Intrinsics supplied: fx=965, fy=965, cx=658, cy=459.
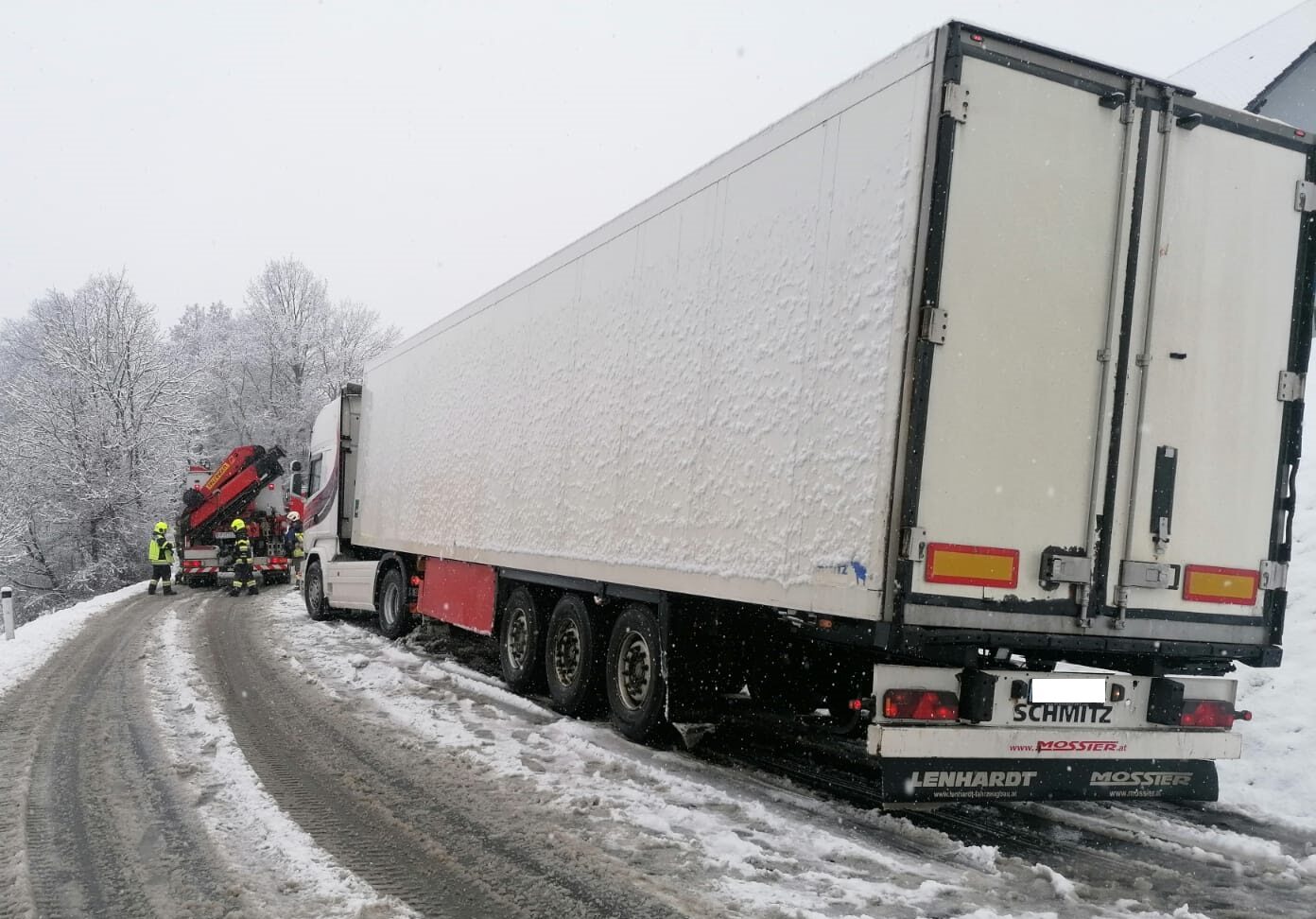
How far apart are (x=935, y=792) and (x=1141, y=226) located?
116 inches

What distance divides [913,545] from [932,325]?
0.99 m

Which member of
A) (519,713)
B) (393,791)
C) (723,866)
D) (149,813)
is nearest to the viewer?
(723,866)

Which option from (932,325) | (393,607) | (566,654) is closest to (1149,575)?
(932,325)

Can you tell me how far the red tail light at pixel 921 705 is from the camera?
4.54 meters

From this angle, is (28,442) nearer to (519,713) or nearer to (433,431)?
(433,431)

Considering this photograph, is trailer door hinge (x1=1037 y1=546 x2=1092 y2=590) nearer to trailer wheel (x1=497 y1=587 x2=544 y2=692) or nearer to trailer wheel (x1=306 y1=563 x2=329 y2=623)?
trailer wheel (x1=497 y1=587 x2=544 y2=692)

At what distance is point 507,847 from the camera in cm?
451

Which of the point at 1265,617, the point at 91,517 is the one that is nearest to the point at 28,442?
the point at 91,517

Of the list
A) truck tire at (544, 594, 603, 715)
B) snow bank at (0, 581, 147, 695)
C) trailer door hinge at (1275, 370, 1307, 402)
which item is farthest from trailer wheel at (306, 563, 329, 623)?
trailer door hinge at (1275, 370, 1307, 402)

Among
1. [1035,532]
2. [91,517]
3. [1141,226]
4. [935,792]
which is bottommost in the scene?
[91,517]

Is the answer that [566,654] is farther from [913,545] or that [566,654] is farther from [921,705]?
[913,545]

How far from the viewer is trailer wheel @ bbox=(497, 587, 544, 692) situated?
834 centimetres

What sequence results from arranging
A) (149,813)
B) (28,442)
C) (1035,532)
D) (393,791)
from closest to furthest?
(1035,532), (149,813), (393,791), (28,442)

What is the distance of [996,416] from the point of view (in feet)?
14.8
